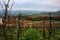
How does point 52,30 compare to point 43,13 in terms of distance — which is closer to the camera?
point 52,30

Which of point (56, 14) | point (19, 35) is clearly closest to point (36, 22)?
point (56, 14)

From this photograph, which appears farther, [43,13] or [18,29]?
[43,13]

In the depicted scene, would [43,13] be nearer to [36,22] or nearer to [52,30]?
[36,22]

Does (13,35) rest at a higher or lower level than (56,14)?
lower

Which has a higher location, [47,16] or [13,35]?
[47,16]

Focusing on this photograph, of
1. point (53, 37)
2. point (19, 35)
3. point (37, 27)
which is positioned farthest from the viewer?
point (37, 27)

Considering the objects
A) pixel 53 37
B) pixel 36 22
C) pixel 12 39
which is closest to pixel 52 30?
pixel 53 37

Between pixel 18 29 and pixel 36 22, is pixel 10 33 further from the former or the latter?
pixel 36 22

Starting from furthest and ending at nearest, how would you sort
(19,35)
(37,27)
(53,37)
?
(37,27)
(53,37)
(19,35)
